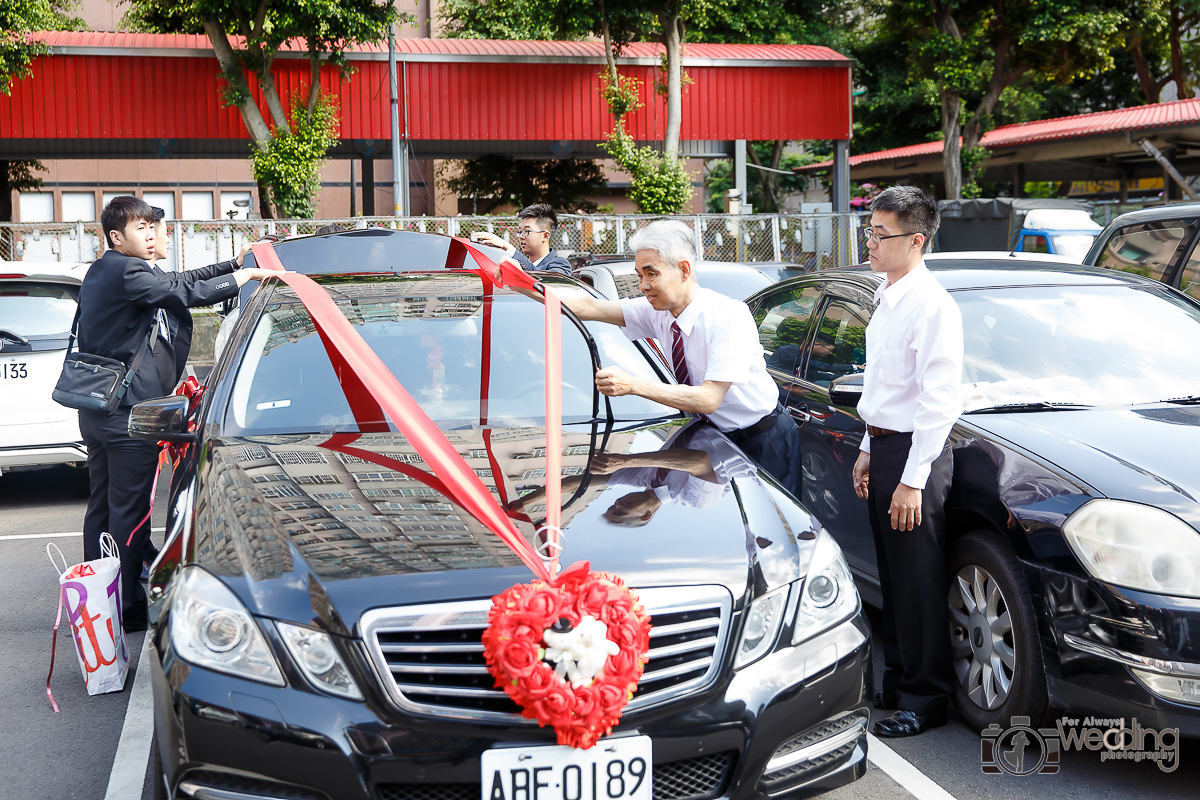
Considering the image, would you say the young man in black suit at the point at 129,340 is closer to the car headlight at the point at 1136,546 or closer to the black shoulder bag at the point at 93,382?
the black shoulder bag at the point at 93,382

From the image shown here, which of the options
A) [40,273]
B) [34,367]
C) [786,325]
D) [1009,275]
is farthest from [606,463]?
[40,273]

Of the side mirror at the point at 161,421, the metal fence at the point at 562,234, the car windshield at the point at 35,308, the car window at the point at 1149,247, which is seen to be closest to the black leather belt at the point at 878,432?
the side mirror at the point at 161,421

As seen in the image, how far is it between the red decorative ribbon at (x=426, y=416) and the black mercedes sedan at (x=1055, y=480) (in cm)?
123

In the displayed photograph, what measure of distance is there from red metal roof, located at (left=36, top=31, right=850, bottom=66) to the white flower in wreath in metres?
22.2

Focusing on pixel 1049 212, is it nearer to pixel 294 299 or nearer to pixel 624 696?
pixel 294 299

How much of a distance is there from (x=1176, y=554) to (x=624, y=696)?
168 centimetres

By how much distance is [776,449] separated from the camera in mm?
4129

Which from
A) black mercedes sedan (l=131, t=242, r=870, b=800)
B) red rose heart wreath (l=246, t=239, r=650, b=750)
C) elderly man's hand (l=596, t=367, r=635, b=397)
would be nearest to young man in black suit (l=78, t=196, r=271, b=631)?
black mercedes sedan (l=131, t=242, r=870, b=800)

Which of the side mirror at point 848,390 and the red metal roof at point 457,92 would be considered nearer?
the side mirror at point 848,390

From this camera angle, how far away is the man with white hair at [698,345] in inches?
148

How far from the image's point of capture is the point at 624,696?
2.38 metres

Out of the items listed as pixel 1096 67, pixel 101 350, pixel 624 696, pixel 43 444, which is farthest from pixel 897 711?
pixel 1096 67

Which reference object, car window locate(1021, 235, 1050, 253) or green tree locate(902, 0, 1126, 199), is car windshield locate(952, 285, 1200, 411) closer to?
car window locate(1021, 235, 1050, 253)

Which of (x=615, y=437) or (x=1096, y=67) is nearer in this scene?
(x=615, y=437)
